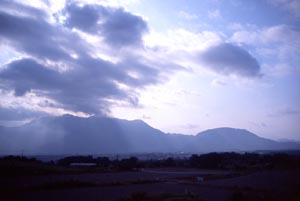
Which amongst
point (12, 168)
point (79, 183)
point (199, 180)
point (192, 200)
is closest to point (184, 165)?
point (199, 180)

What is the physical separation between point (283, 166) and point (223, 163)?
64.5 ft

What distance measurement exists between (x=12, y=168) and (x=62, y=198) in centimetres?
2663

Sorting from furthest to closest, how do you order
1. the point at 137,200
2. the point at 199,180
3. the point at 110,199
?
1. the point at 199,180
2. the point at 110,199
3. the point at 137,200

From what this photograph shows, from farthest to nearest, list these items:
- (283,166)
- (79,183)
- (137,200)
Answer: (283,166) < (79,183) < (137,200)

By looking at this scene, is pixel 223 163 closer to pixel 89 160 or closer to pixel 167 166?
pixel 167 166

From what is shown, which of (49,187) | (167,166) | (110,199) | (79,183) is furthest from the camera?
(167,166)

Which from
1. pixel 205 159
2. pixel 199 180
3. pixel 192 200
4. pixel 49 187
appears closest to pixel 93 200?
pixel 192 200

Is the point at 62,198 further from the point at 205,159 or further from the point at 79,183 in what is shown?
the point at 205,159

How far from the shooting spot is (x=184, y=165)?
281ft

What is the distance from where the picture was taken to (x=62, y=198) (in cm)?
2459

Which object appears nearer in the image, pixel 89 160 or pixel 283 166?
pixel 283 166

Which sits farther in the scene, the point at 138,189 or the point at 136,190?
the point at 138,189

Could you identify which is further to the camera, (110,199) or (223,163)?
(223,163)

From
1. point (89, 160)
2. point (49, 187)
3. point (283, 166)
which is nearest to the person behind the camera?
point (49, 187)
